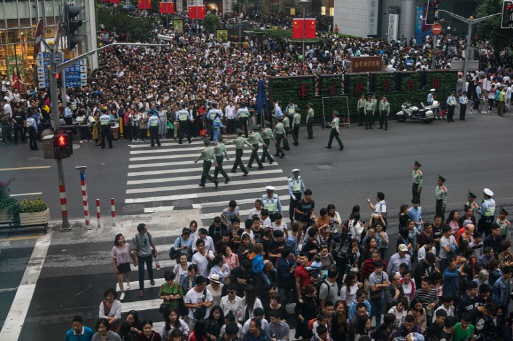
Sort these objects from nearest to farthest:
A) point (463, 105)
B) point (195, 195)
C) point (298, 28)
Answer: point (195, 195) → point (463, 105) → point (298, 28)

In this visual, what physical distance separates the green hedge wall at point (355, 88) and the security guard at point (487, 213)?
→ 13.9 meters

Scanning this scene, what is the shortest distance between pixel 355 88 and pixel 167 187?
12110mm

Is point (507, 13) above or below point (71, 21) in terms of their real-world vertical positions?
above

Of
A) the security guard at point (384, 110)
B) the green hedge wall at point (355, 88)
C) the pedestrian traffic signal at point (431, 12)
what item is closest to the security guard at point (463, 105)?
the green hedge wall at point (355, 88)

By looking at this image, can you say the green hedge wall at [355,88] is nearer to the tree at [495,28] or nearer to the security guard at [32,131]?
the security guard at [32,131]

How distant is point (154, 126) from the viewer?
2566 cm

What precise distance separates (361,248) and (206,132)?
14691mm

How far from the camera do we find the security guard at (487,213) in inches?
611

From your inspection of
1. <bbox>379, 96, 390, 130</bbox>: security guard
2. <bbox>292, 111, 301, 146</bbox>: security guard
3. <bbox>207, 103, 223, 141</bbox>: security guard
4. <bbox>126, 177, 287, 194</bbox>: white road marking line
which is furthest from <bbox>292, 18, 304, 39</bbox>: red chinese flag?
<bbox>126, 177, 287, 194</bbox>: white road marking line

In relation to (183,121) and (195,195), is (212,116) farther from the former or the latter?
(195,195)

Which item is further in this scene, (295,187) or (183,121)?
(183,121)

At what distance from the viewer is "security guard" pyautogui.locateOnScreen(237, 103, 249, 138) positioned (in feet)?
89.3

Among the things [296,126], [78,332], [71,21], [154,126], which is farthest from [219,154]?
[78,332]

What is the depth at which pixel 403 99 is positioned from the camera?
3028 cm
